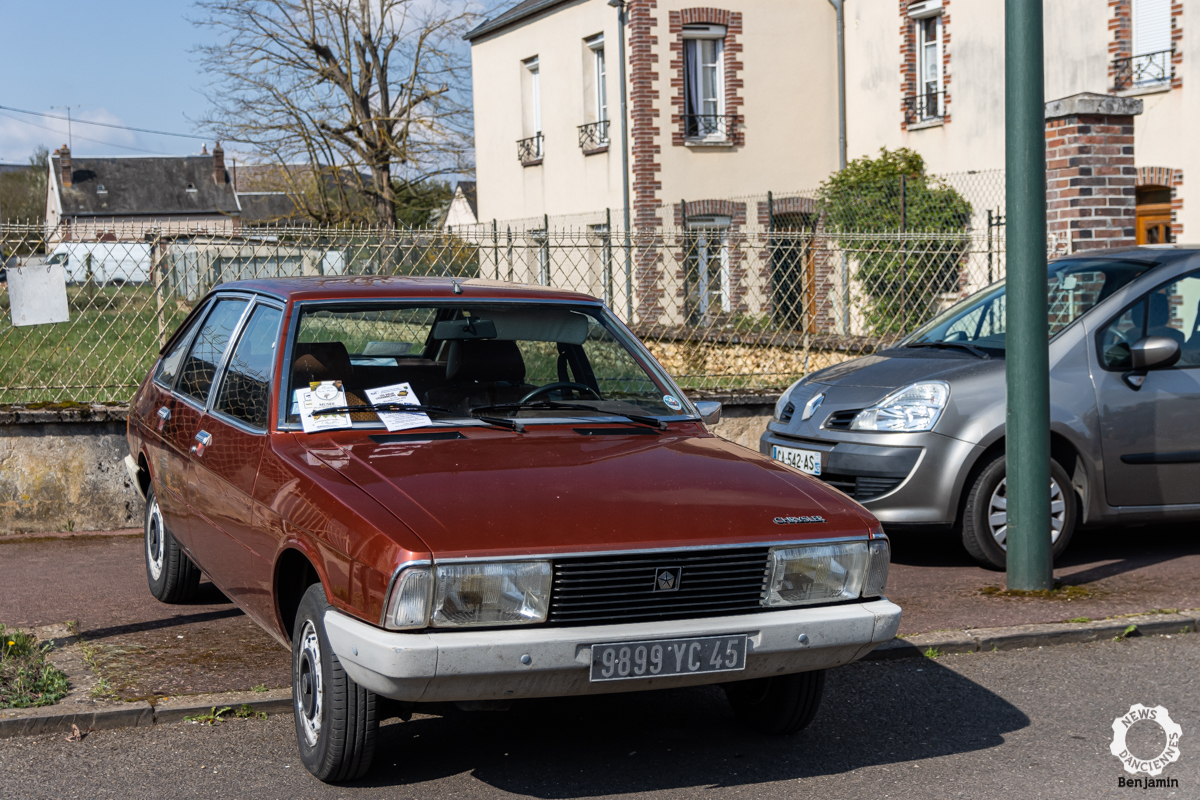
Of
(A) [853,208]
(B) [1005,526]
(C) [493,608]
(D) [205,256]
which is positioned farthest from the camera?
(A) [853,208]

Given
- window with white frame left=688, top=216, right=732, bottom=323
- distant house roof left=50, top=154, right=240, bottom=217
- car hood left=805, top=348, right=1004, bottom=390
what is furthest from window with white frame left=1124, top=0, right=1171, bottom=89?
distant house roof left=50, top=154, right=240, bottom=217

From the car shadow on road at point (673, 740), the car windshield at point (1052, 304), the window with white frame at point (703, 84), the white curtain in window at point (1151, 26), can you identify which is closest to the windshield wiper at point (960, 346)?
the car windshield at point (1052, 304)

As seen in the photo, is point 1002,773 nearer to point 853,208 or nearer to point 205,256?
point 205,256

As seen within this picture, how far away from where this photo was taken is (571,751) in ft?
14.6

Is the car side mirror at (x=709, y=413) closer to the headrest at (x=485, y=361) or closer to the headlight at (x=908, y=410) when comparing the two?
the headrest at (x=485, y=361)

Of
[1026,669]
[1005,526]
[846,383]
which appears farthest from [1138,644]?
[846,383]

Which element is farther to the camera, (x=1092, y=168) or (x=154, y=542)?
(x=1092, y=168)

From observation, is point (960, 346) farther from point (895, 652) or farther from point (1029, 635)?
point (895, 652)

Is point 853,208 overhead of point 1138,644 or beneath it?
overhead

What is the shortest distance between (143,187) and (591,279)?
9520cm

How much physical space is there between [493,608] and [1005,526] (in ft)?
13.5

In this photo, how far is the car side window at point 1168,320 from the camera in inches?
287

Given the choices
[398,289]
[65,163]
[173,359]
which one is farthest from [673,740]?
[65,163]

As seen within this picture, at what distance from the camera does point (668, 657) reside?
12.4 ft
